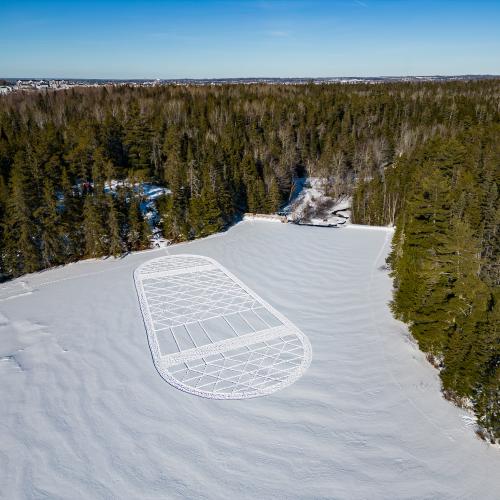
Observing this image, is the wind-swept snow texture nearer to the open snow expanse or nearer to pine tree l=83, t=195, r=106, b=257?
the open snow expanse

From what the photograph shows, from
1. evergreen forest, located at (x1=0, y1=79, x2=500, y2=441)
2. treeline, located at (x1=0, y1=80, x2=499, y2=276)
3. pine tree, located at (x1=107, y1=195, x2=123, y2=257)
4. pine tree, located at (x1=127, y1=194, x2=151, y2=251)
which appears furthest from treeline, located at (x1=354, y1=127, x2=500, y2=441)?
pine tree, located at (x1=107, y1=195, x2=123, y2=257)

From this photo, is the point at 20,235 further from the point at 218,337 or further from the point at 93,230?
the point at 218,337

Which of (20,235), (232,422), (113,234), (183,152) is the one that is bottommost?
(232,422)

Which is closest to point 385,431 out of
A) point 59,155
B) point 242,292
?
point 242,292

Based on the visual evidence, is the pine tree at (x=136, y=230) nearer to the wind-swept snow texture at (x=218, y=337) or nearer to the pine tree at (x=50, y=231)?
the pine tree at (x=50, y=231)

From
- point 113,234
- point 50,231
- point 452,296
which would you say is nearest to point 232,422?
point 452,296
